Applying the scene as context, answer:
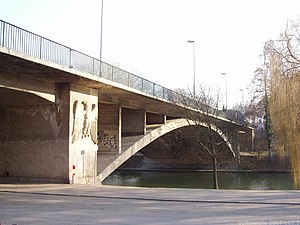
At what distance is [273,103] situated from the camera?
22656 millimetres

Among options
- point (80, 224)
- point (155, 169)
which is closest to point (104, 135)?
point (80, 224)

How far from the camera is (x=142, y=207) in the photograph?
1380 cm

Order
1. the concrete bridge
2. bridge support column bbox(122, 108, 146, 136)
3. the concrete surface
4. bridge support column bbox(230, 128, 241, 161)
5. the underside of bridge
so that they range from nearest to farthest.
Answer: the concrete surface, the concrete bridge, the underside of bridge, bridge support column bbox(122, 108, 146, 136), bridge support column bbox(230, 128, 241, 161)

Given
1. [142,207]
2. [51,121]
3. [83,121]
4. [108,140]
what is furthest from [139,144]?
[142,207]

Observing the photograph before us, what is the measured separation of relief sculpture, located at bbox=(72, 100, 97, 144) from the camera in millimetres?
22609

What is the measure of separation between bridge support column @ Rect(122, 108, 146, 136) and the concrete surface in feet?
49.4

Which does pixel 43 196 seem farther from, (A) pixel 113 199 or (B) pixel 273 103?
(B) pixel 273 103

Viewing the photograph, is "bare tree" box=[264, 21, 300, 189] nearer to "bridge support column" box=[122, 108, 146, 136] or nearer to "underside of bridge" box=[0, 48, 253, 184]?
"underside of bridge" box=[0, 48, 253, 184]

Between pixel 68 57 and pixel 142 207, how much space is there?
917 cm

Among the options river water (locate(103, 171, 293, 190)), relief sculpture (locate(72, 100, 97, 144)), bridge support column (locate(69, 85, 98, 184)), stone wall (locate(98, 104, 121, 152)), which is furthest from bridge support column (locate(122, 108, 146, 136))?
river water (locate(103, 171, 293, 190))

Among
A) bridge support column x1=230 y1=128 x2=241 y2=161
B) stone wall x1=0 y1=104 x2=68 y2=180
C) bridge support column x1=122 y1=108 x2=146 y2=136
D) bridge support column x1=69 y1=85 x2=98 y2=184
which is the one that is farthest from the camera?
bridge support column x1=230 y1=128 x2=241 y2=161

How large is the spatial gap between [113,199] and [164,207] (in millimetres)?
2917

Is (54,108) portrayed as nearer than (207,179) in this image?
Yes

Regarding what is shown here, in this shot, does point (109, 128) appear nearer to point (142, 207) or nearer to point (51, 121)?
point (51, 121)
